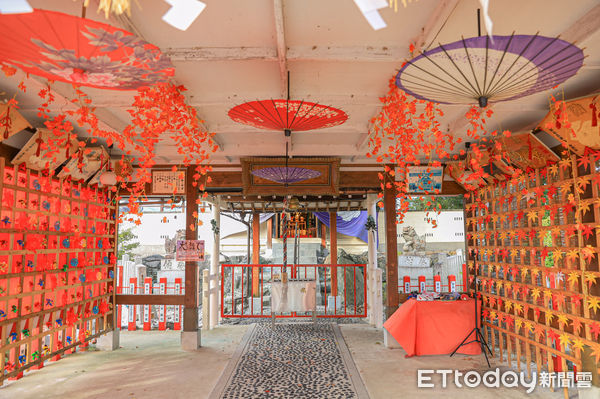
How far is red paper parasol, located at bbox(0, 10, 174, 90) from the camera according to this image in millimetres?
Result: 1688

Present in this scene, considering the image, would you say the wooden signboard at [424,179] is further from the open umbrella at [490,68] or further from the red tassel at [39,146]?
the red tassel at [39,146]

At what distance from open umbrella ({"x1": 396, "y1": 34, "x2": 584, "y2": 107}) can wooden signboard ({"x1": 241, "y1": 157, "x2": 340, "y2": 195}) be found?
3.19m

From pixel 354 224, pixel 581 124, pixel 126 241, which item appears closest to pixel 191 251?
pixel 581 124

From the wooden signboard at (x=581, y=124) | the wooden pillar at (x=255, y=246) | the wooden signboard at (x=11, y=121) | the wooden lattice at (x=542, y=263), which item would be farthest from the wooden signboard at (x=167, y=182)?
the wooden pillar at (x=255, y=246)

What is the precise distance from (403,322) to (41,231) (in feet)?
14.8

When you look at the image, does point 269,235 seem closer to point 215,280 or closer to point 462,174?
point 215,280

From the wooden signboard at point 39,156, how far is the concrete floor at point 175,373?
7.65 ft

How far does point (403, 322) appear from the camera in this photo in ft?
16.5

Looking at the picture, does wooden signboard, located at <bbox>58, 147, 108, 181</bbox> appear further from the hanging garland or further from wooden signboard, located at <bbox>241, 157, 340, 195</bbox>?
wooden signboard, located at <bbox>241, 157, 340, 195</bbox>

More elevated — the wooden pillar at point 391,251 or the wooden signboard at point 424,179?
the wooden signboard at point 424,179

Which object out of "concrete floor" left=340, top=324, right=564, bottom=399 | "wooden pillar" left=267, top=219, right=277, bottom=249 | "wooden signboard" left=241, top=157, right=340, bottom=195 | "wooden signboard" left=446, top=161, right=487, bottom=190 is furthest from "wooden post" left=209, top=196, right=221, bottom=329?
"wooden pillar" left=267, top=219, right=277, bottom=249

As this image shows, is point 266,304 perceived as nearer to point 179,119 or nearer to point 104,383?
point 104,383

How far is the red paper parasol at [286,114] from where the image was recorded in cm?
308

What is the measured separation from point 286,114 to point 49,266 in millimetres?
3390
